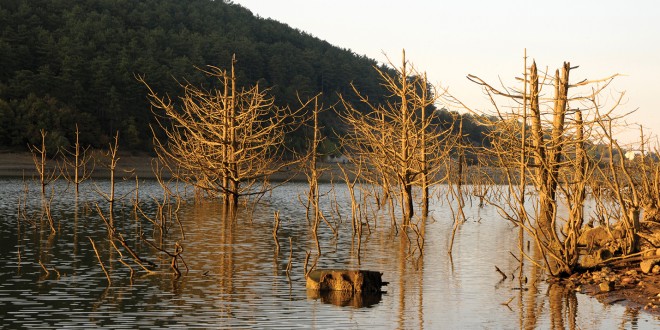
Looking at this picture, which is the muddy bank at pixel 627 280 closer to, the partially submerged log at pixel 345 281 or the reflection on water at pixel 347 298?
the partially submerged log at pixel 345 281

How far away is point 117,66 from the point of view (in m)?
121

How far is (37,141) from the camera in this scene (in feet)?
303

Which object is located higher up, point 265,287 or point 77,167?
point 77,167

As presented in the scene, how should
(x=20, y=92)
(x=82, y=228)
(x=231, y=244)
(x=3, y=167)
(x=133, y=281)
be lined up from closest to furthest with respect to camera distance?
1. (x=133, y=281)
2. (x=231, y=244)
3. (x=82, y=228)
4. (x=3, y=167)
5. (x=20, y=92)

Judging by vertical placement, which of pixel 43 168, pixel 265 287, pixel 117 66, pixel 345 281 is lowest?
pixel 265 287

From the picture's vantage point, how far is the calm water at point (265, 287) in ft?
52.2

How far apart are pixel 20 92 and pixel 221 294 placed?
92594 millimetres

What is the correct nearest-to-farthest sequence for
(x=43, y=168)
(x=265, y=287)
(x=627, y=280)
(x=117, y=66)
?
(x=627, y=280), (x=265, y=287), (x=43, y=168), (x=117, y=66)

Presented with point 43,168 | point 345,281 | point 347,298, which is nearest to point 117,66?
point 43,168

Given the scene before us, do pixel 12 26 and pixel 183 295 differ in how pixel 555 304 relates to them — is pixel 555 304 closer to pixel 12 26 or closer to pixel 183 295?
pixel 183 295

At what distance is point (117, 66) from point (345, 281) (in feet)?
354

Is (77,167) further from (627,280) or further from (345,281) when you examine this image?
(627,280)

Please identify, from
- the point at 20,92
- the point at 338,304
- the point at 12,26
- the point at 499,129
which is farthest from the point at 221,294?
the point at 12,26

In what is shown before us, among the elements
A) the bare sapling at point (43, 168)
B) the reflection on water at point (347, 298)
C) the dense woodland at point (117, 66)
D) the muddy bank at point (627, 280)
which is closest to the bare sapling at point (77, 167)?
the bare sapling at point (43, 168)
